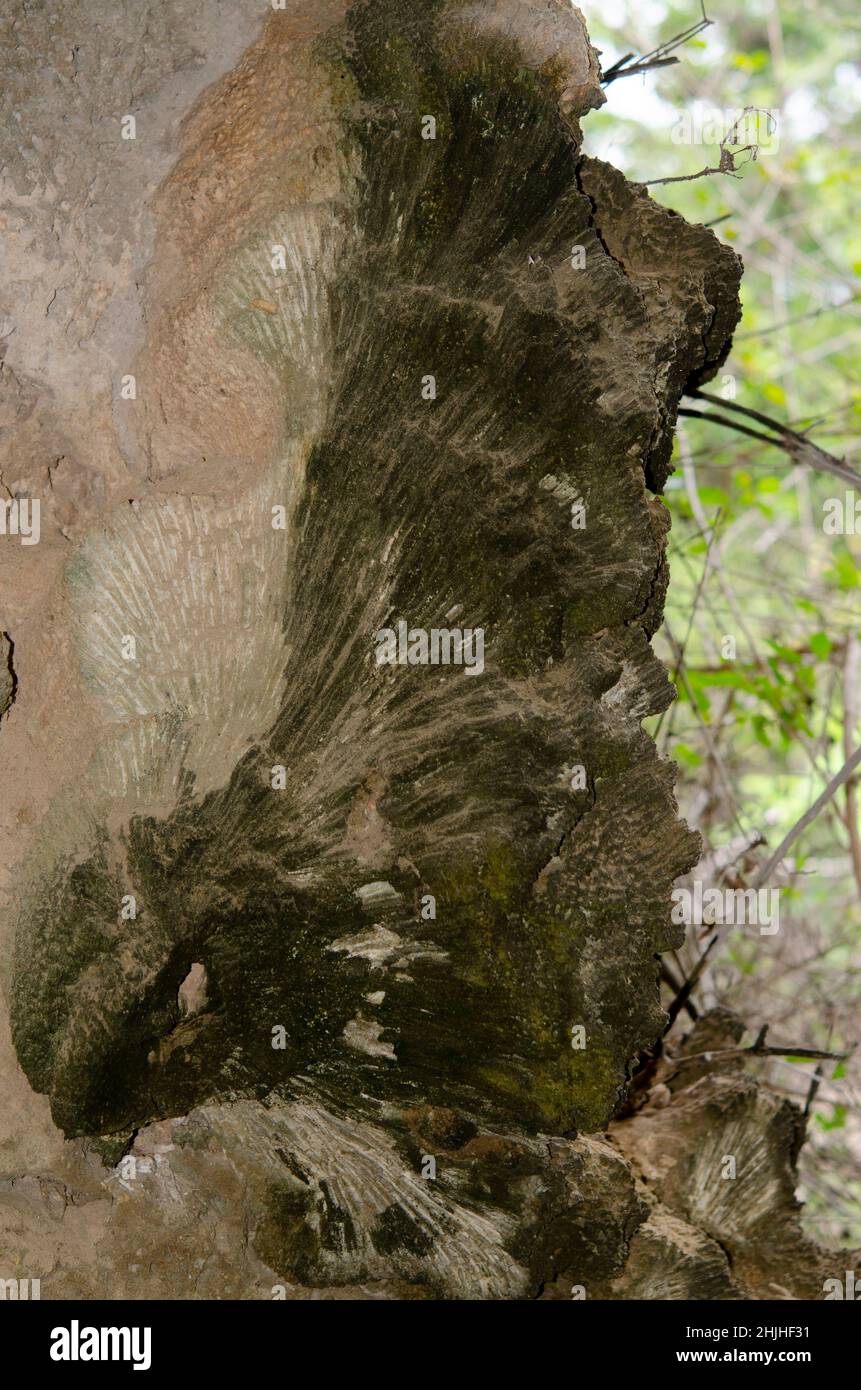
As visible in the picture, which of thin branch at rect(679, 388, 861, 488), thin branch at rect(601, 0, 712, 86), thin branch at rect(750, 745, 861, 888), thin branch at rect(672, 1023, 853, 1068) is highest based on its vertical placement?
thin branch at rect(601, 0, 712, 86)

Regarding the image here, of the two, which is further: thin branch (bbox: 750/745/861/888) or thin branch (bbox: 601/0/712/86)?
thin branch (bbox: 750/745/861/888)

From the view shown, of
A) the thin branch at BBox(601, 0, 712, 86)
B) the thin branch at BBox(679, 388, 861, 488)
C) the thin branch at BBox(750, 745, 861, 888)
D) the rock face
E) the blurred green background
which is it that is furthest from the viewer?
the blurred green background

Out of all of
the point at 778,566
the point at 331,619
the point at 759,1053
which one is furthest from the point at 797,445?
the point at 778,566

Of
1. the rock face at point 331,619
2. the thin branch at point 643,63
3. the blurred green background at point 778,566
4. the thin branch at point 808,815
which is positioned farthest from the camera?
the blurred green background at point 778,566

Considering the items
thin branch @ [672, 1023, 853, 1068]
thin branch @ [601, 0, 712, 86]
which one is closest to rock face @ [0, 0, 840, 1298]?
thin branch @ [601, 0, 712, 86]

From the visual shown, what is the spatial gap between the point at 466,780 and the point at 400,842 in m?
0.18

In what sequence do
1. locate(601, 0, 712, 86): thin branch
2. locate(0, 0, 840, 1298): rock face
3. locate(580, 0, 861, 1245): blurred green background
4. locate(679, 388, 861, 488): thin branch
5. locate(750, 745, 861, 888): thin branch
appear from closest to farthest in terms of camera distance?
locate(0, 0, 840, 1298): rock face < locate(601, 0, 712, 86): thin branch < locate(750, 745, 861, 888): thin branch < locate(679, 388, 861, 488): thin branch < locate(580, 0, 861, 1245): blurred green background

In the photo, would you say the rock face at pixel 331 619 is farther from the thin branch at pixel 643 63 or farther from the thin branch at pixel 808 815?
the thin branch at pixel 808 815

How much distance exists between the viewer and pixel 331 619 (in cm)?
228

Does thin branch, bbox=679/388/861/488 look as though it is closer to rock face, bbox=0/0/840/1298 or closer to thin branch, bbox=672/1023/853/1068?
rock face, bbox=0/0/840/1298

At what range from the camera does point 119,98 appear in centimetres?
231

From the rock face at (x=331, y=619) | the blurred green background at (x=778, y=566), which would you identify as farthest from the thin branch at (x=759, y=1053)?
the rock face at (x=331, y=619)

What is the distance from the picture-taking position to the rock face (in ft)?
7.40

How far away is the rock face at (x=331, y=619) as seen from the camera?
2256 millimetres
